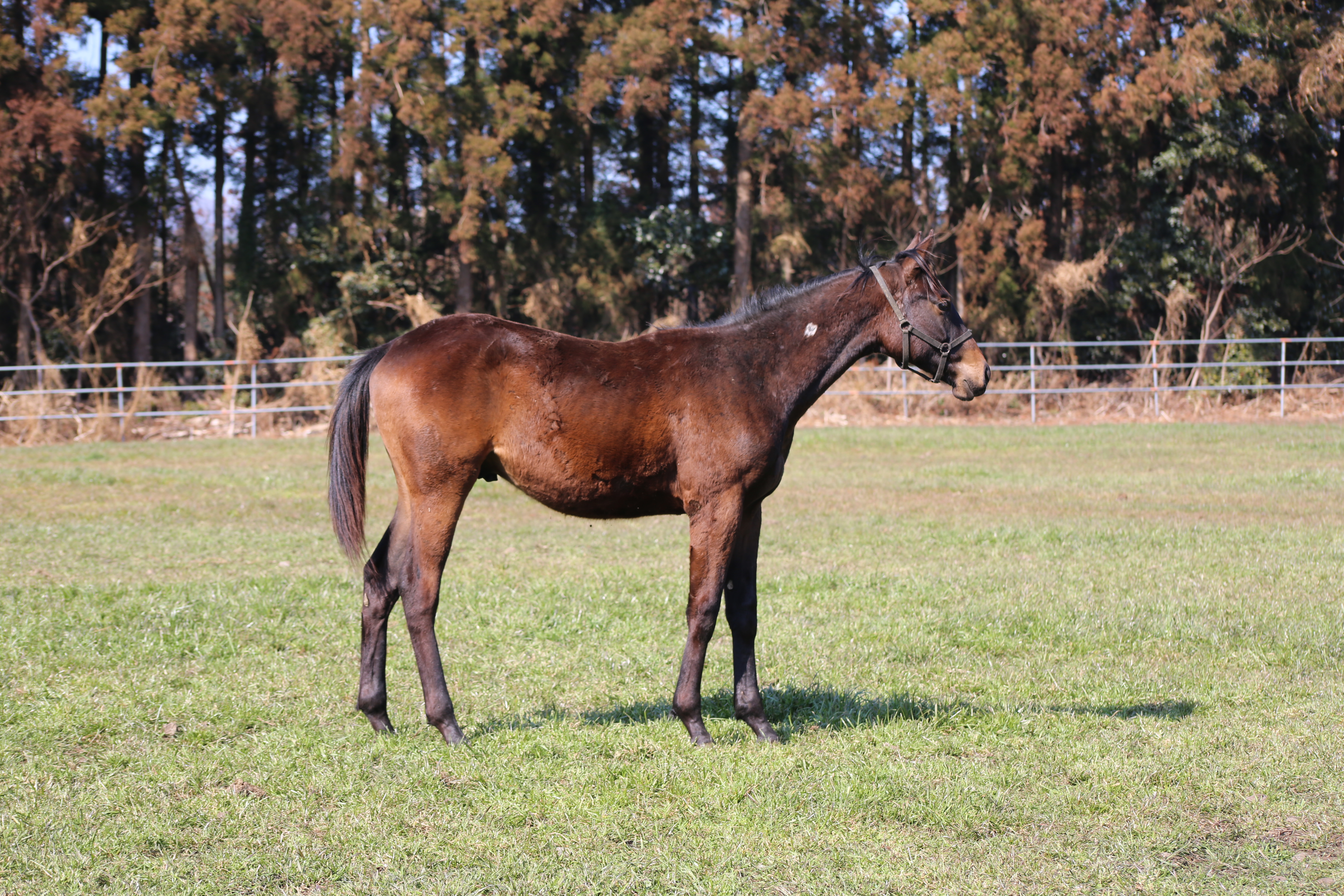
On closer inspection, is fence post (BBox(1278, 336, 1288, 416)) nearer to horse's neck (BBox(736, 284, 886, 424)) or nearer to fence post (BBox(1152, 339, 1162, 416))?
fence post (BBox(1152, 339, 1162, 416))

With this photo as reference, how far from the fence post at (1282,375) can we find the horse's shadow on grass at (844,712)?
19186mm

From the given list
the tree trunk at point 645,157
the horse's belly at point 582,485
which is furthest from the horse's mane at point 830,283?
the tree trunk at point 645,157

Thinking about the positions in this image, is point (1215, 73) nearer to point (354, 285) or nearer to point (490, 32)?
point (490, 32)

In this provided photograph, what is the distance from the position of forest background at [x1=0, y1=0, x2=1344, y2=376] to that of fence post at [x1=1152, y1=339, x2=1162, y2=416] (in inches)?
111

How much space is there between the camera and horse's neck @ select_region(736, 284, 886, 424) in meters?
5.48

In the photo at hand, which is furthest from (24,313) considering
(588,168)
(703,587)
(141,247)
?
(703,587)

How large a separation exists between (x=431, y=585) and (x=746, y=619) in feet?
5.03

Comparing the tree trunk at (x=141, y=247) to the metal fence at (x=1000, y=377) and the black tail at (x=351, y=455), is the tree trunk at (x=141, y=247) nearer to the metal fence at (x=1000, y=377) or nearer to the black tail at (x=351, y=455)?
the metal fence at (x=1000, y=377)

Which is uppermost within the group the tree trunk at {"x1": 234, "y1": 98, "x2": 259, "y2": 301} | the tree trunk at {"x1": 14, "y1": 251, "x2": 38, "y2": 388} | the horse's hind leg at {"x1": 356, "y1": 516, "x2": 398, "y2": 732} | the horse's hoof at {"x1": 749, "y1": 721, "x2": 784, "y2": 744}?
the tree trunk at {"x1": 234, "y1": 98, "x2": 259, "y2": 301}

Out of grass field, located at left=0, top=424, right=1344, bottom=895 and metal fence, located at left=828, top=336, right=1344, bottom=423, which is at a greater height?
metal fence, located at left=828, top=336, right=1344, bottom=423

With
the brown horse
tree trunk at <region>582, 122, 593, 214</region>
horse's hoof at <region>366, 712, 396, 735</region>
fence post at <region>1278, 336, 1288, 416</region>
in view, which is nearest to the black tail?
the brown horse

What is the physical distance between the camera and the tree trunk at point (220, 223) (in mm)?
28203

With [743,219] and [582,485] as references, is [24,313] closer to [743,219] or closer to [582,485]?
[743,219]

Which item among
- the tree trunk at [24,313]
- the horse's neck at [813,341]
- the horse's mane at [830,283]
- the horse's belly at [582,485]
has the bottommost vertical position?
the horse's belly at [582,485]
